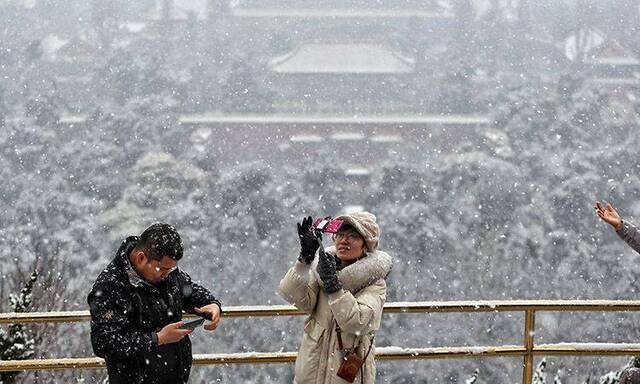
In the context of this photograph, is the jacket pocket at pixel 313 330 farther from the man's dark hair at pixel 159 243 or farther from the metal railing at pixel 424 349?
the man's dark hair at pixel 159 243

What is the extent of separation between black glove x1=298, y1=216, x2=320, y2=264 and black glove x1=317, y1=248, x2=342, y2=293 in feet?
0.10

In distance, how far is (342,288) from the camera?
2.00 m

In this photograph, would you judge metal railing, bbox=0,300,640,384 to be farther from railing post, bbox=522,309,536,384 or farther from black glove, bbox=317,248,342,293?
black glove, bbox=317,248,342,293

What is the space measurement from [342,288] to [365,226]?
0.17 m

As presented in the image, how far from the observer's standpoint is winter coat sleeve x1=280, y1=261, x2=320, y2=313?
2037 mm

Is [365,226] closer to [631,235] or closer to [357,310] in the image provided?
[357,310]

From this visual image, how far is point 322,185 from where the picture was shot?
30.8 meters

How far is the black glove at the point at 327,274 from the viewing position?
6.42 ft

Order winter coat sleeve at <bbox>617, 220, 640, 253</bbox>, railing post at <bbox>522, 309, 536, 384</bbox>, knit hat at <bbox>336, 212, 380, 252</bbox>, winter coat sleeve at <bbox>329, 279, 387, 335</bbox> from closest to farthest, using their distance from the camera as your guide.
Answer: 1. winter coat sleeve at <bbox>329, 279, 387, 335</bbox>
2. knit hat at <bbox>336, 212, 380, 252</bbox>
3. winter coat sleeve at <bbox>617, 220, 640, 253</bbox>
4. railing post at <bbox>522, 309, 536, 384</bbox>

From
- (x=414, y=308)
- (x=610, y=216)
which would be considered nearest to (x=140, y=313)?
(x=414, y=308)

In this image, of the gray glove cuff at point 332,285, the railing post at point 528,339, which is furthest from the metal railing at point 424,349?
the gray glove cuff at point 332,285

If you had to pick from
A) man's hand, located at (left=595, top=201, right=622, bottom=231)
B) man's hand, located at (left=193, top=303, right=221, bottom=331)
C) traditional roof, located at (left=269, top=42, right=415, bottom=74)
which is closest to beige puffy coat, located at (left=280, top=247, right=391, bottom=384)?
man's hand, located at (left=193, top=303, right=221, bottom=331)

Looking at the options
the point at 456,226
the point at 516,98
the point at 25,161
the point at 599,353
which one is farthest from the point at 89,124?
the point at 599,353

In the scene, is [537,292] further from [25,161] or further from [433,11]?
[433,11]
